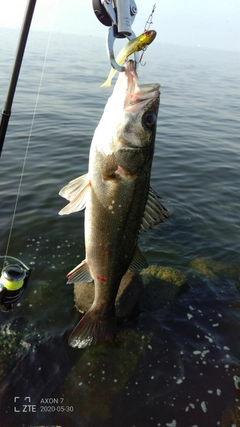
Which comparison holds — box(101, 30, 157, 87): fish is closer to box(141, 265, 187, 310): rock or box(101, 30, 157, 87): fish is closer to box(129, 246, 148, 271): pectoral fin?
box(129, 246, 148, 271): pectoral fin

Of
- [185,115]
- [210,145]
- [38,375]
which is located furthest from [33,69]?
[38,375]

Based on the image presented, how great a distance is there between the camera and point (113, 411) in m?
4.04

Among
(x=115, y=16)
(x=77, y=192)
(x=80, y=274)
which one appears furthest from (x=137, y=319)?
(x=115, y=16)

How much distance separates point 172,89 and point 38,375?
24.7m

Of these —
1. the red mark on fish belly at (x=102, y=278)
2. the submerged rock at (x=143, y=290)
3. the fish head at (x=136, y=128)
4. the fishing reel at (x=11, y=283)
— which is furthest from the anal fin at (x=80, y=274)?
the submerged rock at (x=143, y=290)

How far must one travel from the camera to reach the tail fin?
3.86 metres

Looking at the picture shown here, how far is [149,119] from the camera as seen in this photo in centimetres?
302

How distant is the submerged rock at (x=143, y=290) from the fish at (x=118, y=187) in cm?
156

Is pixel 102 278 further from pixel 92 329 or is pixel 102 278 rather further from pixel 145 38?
pixel 145 38

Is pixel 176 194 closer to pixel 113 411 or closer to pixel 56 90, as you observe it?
pixel 113 411

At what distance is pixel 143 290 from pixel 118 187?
10.2ft

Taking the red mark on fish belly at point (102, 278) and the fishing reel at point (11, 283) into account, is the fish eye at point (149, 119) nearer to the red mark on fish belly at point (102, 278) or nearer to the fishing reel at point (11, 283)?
the red mark on fish belly at point (102, 278)

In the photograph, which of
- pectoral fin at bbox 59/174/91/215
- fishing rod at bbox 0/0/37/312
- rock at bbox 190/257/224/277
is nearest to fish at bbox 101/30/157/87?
pectoral fin at bbox 59/174/91/215

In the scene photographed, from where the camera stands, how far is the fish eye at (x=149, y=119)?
2996 millimetres
